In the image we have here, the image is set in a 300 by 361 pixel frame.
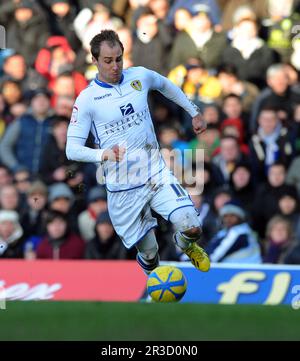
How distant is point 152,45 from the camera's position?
1948 centimetres

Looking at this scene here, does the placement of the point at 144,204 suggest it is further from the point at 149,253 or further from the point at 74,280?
the point at 74,280

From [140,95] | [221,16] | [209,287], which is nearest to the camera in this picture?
[140,95]

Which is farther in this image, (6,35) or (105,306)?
(6,35)

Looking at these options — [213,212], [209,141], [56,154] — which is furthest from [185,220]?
[56,154]

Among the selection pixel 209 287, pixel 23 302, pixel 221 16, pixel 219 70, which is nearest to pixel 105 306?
pixel 23 302

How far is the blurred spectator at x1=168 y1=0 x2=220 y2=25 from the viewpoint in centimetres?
2002

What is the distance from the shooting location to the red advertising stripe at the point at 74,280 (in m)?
15.4

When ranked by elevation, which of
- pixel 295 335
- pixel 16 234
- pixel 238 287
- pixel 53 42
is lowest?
pixel 295 335

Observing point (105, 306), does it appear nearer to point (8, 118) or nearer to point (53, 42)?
point (8, 118)

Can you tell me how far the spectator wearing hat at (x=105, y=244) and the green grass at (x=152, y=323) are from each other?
531cm

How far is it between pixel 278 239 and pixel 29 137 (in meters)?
4.25

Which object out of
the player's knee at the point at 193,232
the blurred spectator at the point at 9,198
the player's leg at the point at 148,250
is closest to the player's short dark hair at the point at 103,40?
the player's knee at the point at 193,232

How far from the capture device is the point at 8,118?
63.4 feet

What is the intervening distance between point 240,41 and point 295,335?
8.81 meters
